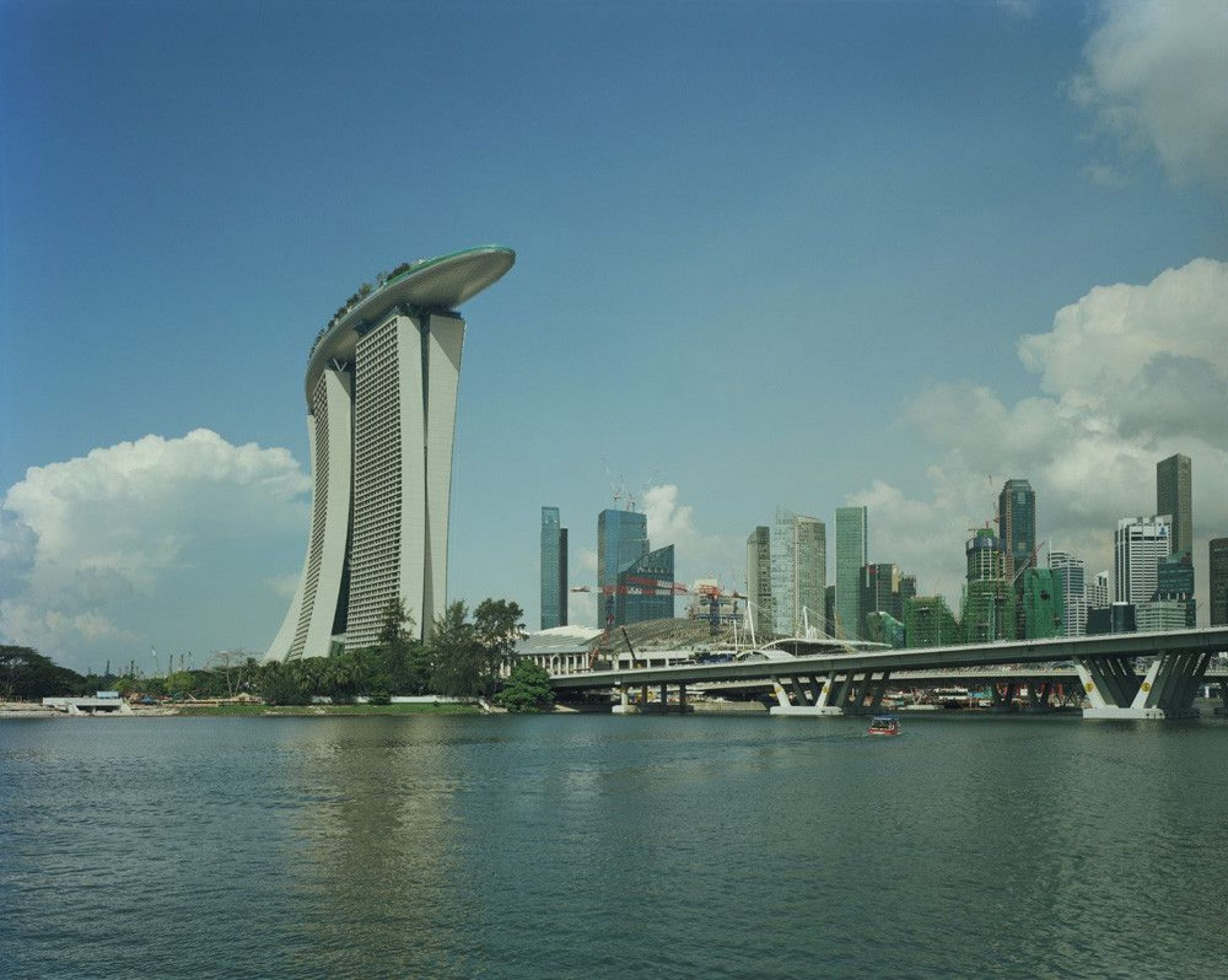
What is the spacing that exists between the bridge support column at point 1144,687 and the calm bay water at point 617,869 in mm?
82038

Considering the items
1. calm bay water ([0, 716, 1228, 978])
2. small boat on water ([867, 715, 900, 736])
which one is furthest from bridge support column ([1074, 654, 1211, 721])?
calm bay water ([0, 716, 1228, 978])

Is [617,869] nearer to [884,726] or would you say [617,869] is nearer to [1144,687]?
[884,726]

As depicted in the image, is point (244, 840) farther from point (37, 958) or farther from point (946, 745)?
point (946, 745)

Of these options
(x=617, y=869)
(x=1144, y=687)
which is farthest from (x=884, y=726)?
(x=617, y=869)

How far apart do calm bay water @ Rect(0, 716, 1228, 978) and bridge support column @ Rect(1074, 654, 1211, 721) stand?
82038mm

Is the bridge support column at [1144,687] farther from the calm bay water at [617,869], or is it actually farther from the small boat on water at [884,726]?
the calm bay water at [617,869]

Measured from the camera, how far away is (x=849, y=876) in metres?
47.9

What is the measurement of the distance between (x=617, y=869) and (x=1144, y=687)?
150119mm

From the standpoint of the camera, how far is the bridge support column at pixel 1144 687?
6914 inches

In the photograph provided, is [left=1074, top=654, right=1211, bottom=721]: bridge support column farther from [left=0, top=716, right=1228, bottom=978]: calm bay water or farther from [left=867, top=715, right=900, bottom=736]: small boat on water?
[left=0, top=716, right=1228, bottom=978]: calm bay water

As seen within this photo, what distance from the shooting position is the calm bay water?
36844 mm

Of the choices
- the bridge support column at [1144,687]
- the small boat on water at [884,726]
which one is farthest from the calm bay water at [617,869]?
the bridge support column at [1144,687]

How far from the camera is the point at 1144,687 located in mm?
176125

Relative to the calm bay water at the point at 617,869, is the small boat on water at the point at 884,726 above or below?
below
